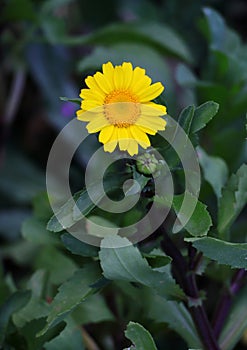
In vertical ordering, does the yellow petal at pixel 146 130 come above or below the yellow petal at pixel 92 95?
below

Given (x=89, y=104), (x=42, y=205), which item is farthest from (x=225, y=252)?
(x=42, y=205)

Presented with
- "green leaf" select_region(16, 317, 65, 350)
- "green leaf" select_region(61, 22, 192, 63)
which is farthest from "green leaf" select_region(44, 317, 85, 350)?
"green leaf" select_region(61, 22, 192, 63)

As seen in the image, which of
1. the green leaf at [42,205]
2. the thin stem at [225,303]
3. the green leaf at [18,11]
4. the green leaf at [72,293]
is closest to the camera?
the green leaf at [72,293]

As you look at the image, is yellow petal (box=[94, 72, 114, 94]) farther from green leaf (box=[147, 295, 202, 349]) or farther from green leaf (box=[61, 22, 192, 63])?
green leaf (box=[61, 22, 192, 63])

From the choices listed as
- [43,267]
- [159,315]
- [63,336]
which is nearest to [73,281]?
[63,336]

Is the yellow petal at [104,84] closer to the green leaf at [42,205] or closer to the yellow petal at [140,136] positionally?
the yellow petal at [140,136]

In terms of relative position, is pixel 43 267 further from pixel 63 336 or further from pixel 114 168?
pixel 114 168

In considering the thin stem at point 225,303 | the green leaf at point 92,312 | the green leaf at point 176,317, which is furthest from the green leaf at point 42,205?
the thin stem at point 225,303
